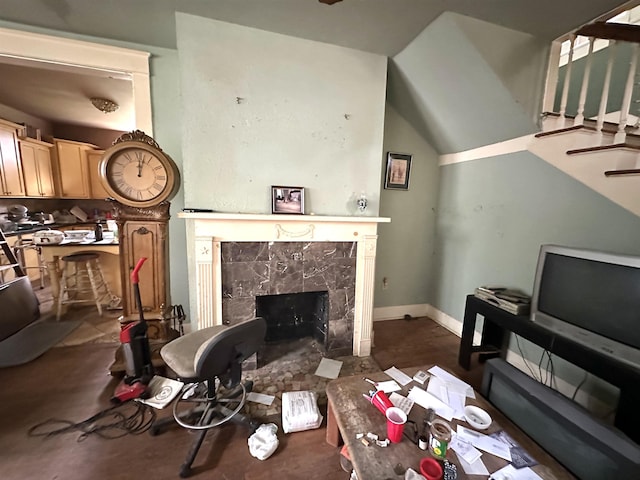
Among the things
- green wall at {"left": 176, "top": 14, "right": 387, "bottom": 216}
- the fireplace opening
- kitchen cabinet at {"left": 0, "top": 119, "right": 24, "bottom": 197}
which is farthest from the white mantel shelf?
kitchen cabinet at {"left": 0, "top": 119, "right": 24, "bottom": 197}

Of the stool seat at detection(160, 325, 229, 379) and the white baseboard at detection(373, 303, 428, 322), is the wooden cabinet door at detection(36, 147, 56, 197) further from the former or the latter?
the white baseboard at detection(373, 303, 428, 322)

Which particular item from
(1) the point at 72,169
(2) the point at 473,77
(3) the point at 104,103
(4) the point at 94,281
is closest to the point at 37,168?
(1) the point at 72,169

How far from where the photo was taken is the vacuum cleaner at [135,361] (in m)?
1.65

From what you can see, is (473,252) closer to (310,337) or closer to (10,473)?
(310,337)

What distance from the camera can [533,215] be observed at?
204 centimetres

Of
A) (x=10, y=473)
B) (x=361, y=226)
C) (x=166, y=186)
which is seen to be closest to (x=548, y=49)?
(x=361, y=226)

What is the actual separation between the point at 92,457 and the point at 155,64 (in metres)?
2.70

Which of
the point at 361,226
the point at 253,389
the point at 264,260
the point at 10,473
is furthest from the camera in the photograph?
the point at 361,226

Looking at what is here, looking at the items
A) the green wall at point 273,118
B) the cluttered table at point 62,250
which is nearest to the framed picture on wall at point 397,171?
the green wall at point 273,118

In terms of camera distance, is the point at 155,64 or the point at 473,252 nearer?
the point at 155,64

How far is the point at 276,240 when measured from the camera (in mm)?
2023

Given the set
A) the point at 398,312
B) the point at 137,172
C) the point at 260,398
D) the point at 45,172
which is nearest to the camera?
the point at 260,398

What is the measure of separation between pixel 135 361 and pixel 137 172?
1317mm

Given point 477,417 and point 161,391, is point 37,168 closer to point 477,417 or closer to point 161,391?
point 161,391
